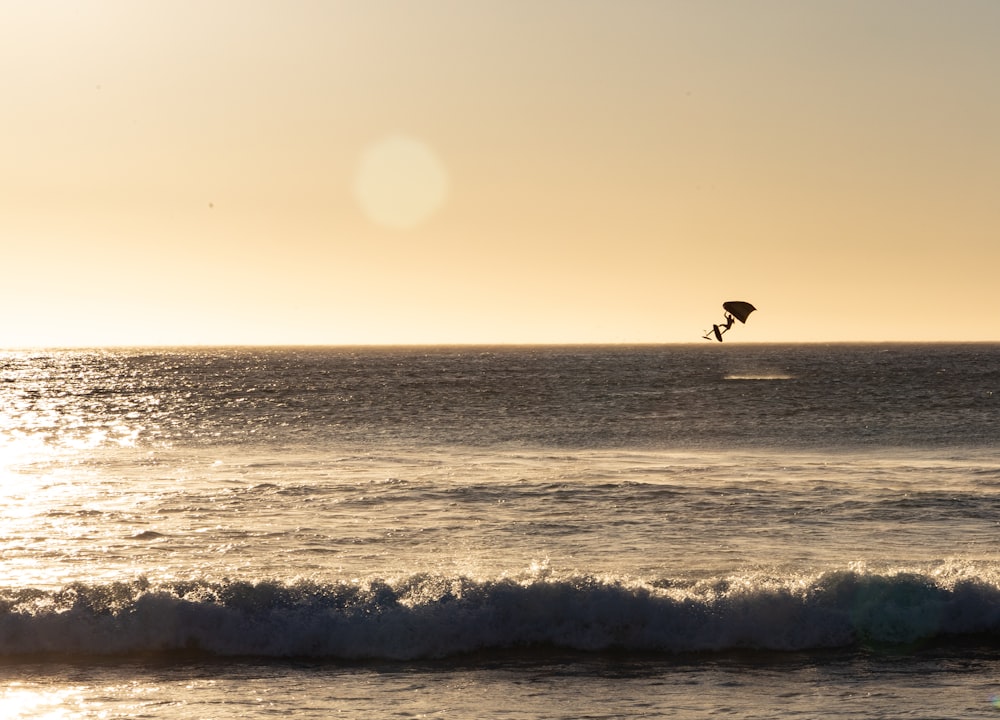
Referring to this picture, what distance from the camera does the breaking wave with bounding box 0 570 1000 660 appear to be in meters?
15.5

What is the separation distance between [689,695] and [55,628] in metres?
8.62

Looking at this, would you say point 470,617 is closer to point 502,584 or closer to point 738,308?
point 502,584

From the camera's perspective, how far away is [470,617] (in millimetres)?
15859

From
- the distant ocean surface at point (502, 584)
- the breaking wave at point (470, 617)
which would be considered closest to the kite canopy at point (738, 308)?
the distant ocean surface at point (502, 584)

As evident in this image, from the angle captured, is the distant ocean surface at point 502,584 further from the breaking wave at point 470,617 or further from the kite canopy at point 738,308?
the kite canopy at point 738,308

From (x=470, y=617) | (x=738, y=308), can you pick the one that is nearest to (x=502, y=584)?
(x=470, y=617)

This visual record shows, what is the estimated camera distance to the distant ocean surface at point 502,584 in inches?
535

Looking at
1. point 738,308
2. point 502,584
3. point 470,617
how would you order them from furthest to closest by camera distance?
point 738,308 → point 502,584 → point 470,617

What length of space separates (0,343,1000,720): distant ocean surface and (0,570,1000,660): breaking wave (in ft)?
0.11

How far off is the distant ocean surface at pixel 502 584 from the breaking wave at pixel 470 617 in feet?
0.11

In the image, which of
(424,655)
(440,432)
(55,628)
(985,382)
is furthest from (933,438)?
(985,382)

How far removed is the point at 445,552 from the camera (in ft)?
64.7

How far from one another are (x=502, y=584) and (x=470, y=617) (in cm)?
97

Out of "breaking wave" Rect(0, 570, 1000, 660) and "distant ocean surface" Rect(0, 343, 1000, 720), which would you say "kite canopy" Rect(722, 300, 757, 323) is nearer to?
"distant ocean surface" Rect(0, 343, 1000, 720)
